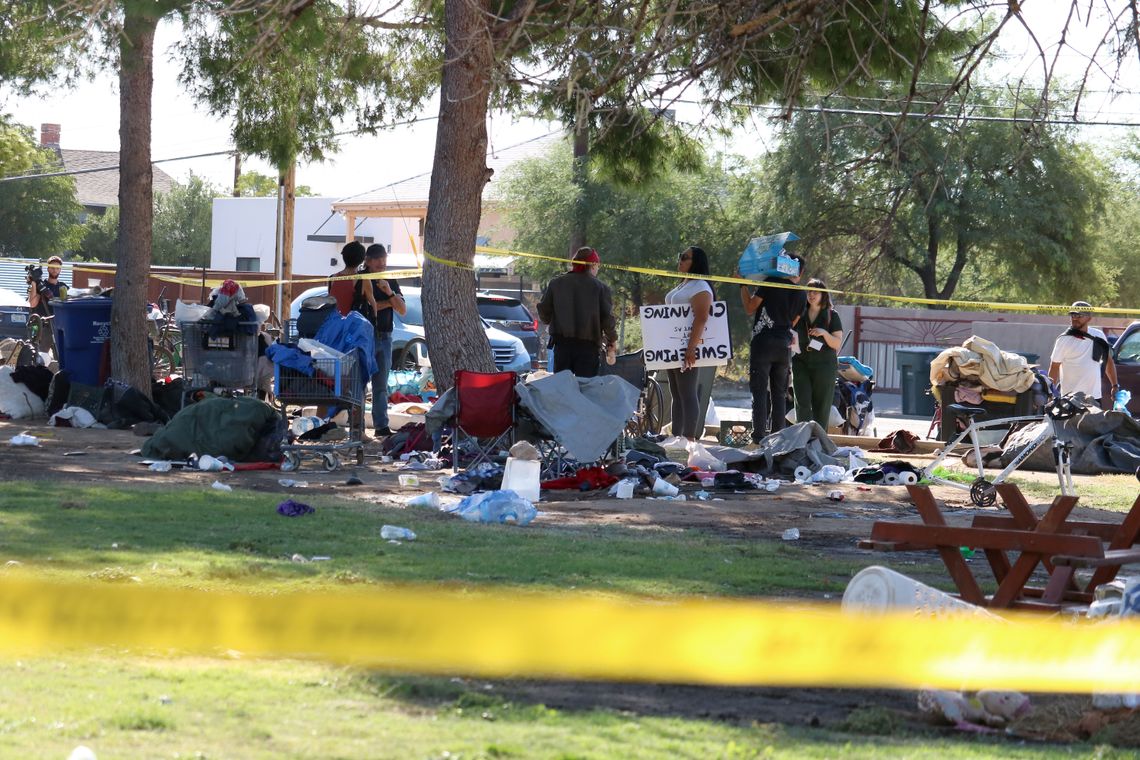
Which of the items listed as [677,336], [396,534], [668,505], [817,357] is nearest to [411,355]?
[677,336]

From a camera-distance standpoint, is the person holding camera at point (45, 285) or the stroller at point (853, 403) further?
the person holding camera at point (45, 285)

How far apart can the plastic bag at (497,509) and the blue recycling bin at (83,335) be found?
28.4 feet

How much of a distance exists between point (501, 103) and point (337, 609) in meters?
7.74

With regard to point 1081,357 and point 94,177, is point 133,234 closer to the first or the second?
point 1081,357

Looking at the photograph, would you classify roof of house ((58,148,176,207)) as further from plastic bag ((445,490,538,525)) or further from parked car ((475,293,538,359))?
plastic bag ((445,490,538,525))

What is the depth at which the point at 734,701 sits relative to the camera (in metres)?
4.69

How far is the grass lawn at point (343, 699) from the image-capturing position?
396 centimetres

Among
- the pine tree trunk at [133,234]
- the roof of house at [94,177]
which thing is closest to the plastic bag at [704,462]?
the pine tree trunk at [133,234]

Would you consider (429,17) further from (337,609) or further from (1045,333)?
(1045,333)

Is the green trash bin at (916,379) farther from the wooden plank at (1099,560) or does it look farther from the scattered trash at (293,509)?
the wooden plank at (1099,560)

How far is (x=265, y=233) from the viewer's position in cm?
6469

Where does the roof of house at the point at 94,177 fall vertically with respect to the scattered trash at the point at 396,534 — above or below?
above

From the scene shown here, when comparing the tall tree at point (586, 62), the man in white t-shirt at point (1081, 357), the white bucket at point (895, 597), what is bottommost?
the white bucket at point (895, 597)

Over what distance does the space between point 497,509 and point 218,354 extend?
5.05 m
